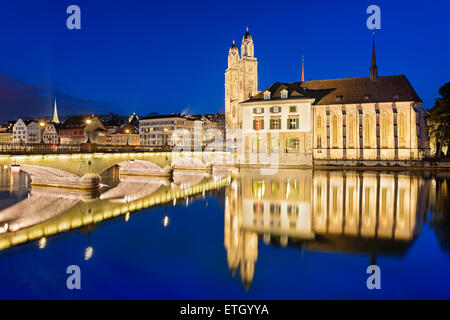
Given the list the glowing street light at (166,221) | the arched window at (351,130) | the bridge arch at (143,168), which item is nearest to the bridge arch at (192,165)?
the bridge arch at (143,168)

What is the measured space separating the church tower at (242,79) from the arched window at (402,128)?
52.7 metres

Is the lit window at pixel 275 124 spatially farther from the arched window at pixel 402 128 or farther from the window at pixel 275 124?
the arched window at pixel 402 128

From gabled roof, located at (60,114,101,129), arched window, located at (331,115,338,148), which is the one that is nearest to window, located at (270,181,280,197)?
arched window, located at (331,115,338,148)

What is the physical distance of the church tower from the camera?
101562mm

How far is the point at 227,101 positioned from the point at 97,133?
4420 cm

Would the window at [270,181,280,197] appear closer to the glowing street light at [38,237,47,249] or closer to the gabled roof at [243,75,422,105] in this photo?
the glowing street light at [38,237,47,249]

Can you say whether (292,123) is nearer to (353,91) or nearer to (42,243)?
(353,91)

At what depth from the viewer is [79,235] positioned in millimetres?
14508

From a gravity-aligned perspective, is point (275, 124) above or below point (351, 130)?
above

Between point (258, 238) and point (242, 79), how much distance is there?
94.2 m

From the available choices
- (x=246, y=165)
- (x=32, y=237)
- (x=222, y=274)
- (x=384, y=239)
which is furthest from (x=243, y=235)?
(x=246, y=165)

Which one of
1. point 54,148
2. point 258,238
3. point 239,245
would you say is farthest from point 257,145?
point 239,245

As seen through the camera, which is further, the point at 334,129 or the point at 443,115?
the point at 334,129

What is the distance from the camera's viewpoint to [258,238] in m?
13.2
